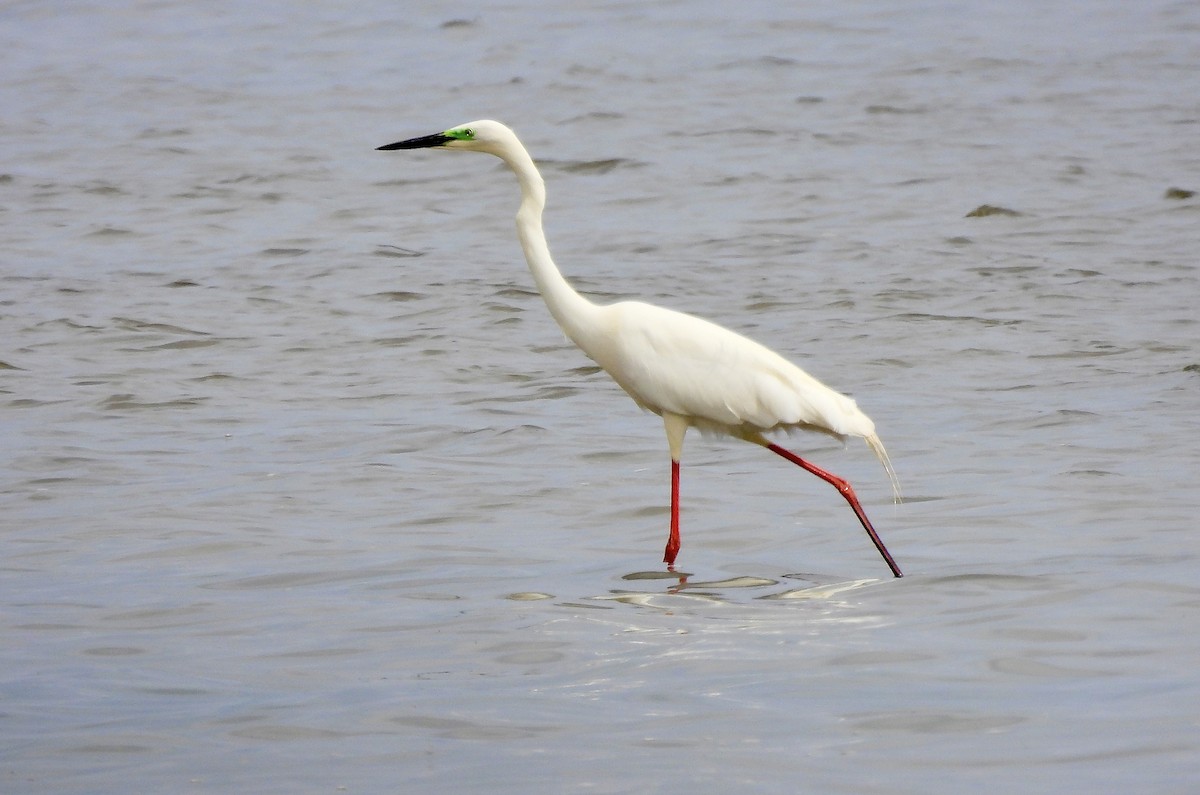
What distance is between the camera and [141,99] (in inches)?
979

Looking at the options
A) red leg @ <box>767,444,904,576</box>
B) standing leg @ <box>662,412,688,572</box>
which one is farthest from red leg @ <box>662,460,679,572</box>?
red leg @ <box>767,444,904,576</box>

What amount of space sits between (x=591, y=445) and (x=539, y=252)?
2.05 meters

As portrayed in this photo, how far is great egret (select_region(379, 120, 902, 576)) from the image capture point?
7.54 meters

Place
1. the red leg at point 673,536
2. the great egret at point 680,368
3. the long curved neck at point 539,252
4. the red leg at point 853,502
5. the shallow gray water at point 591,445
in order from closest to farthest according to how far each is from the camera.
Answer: the shallow gray water at point 591,445 < the red leg at point 853,502 < the red leg at point 673,536 < the great egret at point 680,368 < the long curved neck at point 539,252

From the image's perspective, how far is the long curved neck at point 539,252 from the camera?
777cm

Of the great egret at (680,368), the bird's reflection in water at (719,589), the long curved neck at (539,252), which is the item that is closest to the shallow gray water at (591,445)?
the bird's reflection in water at (719,589)

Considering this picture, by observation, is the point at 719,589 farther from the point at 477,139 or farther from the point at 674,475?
the point at 477,139

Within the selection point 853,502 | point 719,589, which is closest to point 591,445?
point 853,502

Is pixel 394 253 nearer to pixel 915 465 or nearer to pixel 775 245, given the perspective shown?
pixel 775 245

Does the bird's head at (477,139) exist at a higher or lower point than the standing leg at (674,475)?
higher

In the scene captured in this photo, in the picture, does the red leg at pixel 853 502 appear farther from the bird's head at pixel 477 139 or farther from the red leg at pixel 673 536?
the bird's head at pixel 477 139

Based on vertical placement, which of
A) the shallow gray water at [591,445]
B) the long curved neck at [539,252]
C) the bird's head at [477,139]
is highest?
the bird's head at [477,139]

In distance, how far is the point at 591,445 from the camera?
380 inches

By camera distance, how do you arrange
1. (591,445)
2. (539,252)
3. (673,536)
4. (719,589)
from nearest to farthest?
(719,589)
(673,536)
(539,252)
(591,445)
